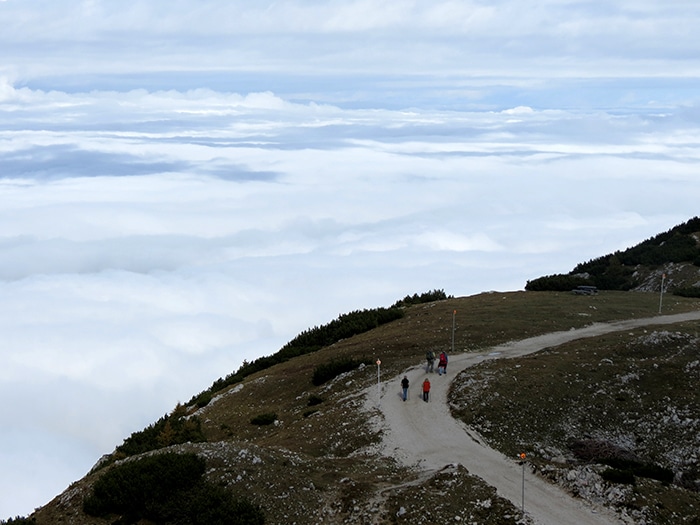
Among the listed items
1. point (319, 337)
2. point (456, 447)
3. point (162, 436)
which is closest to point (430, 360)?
point (456, 447)

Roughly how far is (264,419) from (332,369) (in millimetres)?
6019

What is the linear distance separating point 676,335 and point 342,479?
25.5m

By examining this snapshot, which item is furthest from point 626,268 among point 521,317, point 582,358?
point 582,358

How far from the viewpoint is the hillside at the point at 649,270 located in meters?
65.2

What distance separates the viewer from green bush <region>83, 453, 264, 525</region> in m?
21.2

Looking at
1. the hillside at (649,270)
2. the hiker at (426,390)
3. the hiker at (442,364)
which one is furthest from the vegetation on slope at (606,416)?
the hillside at (649,270)

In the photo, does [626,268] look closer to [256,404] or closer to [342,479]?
[256,404]

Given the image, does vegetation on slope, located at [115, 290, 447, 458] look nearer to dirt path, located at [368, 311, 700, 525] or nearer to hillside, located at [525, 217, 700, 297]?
dirt path, located at [368, 311, 700, 525]

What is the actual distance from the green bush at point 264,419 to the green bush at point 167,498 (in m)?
11.5

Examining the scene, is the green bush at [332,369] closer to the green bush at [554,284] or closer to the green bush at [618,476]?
the green bush at [618,476]

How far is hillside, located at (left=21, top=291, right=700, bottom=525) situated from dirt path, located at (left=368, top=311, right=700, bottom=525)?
1.57ft

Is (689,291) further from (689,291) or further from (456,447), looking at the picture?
(456,447)

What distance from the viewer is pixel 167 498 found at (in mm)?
22094

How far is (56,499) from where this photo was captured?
24234 millimetres
